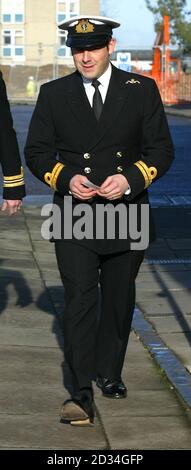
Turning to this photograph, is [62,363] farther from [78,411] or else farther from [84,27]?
[84,27]

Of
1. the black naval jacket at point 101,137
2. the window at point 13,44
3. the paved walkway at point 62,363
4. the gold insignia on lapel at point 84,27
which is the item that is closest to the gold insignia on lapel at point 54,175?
the black naval jacket at point 101,137

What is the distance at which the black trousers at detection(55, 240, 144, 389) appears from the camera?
5.50 metres

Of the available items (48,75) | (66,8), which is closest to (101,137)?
(48,75)

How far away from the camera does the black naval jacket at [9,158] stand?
19.3ft

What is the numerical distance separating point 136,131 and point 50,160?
1.45 ft

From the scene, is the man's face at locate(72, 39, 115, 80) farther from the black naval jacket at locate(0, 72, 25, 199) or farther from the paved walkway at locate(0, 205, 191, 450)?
the paved walkway at locate(0, 205, 191, 450)

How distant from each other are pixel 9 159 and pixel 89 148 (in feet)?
1.95

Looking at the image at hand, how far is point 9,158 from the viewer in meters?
5.90

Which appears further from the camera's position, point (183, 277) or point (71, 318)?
point (183, 277)

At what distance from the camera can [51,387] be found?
6.16m

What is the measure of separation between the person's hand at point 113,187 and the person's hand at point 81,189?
0.05 metres

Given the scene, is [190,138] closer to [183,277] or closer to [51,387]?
[183,277]

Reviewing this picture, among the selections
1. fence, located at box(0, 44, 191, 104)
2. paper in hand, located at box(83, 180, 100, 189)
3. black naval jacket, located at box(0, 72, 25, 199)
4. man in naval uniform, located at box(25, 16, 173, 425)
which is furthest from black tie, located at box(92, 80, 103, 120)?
fence, located at box(0, 44, 191, 104)

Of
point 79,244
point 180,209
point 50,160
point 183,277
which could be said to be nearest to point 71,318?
point 79,244
